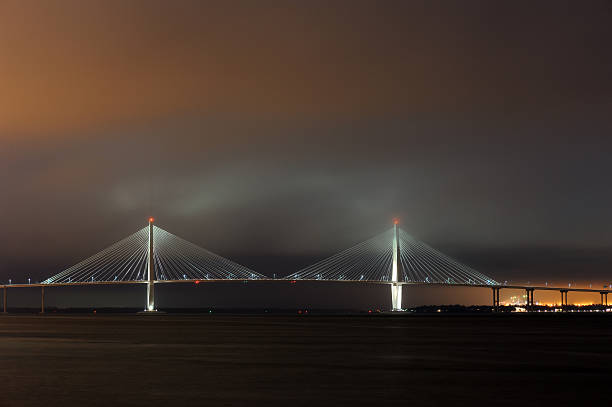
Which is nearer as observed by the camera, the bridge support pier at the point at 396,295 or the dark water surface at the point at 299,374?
the dark water surface at the point at 299,374

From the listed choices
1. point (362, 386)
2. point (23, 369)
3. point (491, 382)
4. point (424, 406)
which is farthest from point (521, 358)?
point (23, 369)

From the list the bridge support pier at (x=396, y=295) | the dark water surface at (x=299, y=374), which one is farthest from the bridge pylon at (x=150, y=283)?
the dark water surface at (x=299, y=374)

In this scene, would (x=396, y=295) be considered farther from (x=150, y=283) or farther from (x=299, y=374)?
(x=299, y=374)

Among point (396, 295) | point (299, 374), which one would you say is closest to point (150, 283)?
point (396, 295)

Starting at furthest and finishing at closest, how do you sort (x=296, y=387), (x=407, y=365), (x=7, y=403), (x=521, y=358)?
(x=521, y=358), (x=407, y=365), (x=296, y=387), (x=7, y=403)

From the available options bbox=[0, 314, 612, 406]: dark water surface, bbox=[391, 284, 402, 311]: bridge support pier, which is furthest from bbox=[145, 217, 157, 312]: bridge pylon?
bbox=[0, 314, 612, 406]: dark water surface

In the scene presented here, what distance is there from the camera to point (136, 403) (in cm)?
1631

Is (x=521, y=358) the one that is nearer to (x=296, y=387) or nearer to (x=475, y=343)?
(x=475, y=343)

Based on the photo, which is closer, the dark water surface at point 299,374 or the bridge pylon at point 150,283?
the dark water surface at point 299,374

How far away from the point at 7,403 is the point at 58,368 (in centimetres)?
750

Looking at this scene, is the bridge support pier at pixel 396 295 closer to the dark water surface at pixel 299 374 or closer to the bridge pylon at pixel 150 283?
the bridge pylon at pixel 150 283

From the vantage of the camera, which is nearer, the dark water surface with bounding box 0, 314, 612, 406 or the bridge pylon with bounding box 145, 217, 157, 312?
the dark water surface with bounding box 0, 314, 612, 406

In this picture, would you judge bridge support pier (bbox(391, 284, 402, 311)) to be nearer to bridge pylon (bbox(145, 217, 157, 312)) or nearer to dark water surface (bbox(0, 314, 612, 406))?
bridge pylon (bbox(145, 217, 157, 312))

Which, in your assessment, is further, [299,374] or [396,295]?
[396,295]
